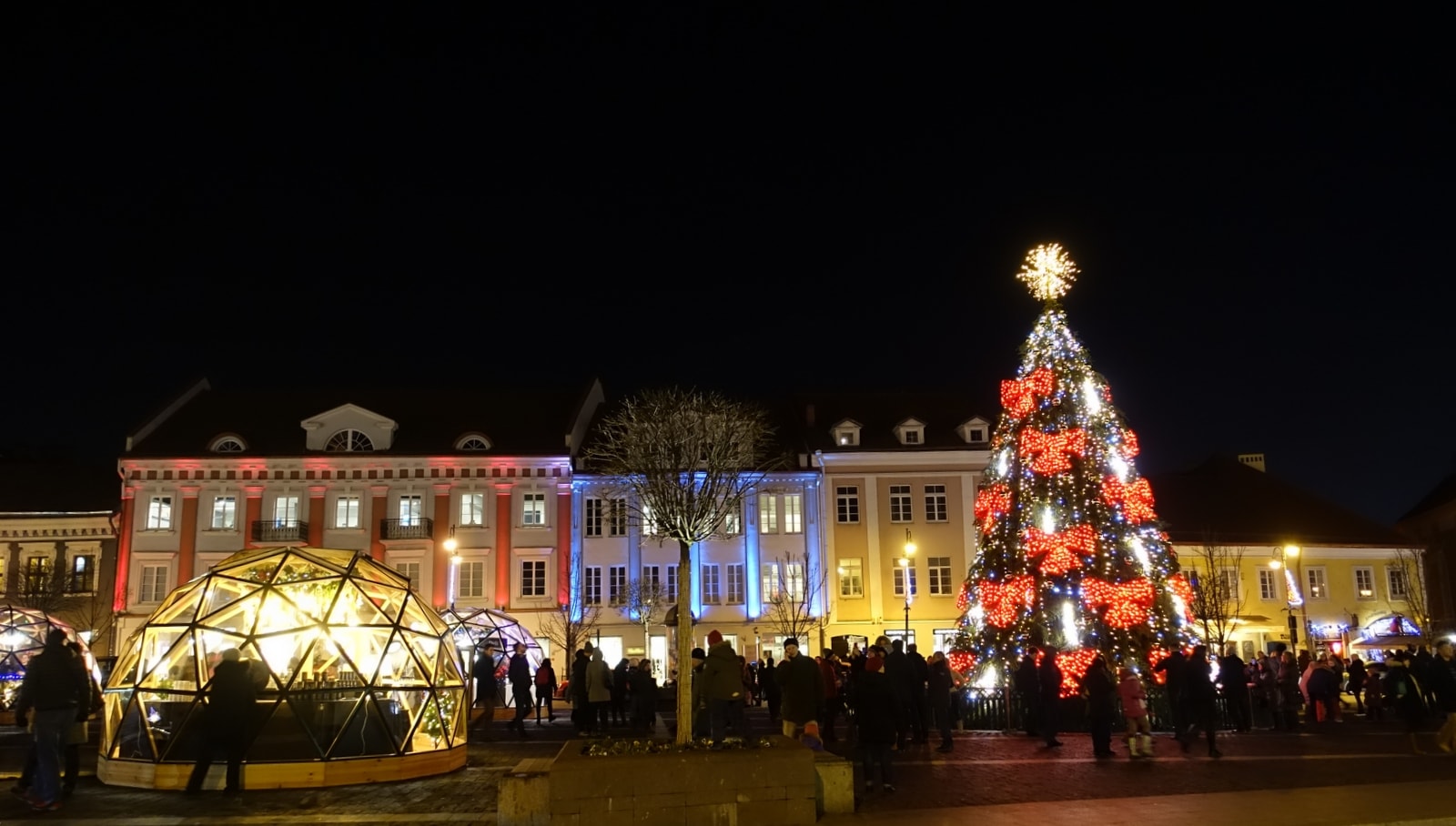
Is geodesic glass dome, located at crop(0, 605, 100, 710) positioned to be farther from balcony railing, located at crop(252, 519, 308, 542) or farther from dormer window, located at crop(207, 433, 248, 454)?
dormer window, located at crop(207, 433, 248, 454)

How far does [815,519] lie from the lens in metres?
44.4

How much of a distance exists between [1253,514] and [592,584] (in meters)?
28.2

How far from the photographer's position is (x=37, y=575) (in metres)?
42.5

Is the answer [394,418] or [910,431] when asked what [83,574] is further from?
[910,431]

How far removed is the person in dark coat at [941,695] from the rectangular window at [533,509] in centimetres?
2635

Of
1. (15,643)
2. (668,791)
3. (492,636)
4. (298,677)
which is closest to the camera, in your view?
(668,791)

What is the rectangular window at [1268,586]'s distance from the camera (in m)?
46.8

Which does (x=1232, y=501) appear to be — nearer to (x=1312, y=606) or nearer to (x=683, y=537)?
(x=1312, y=606)

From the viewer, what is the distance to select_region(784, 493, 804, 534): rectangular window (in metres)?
44.4

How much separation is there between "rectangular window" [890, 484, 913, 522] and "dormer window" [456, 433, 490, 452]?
1563 cm

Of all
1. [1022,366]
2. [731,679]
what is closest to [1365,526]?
[1022,366]

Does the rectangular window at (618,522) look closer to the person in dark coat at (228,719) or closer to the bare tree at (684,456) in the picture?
the bare tree at (684,456)

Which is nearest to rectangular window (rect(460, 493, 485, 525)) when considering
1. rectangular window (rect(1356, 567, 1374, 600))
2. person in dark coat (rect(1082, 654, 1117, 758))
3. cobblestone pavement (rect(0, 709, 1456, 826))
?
cobblestone pavement (rect(0, 709, 1456, 826))

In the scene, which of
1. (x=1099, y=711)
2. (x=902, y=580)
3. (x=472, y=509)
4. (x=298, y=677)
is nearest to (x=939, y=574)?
(x=902, y=580)
